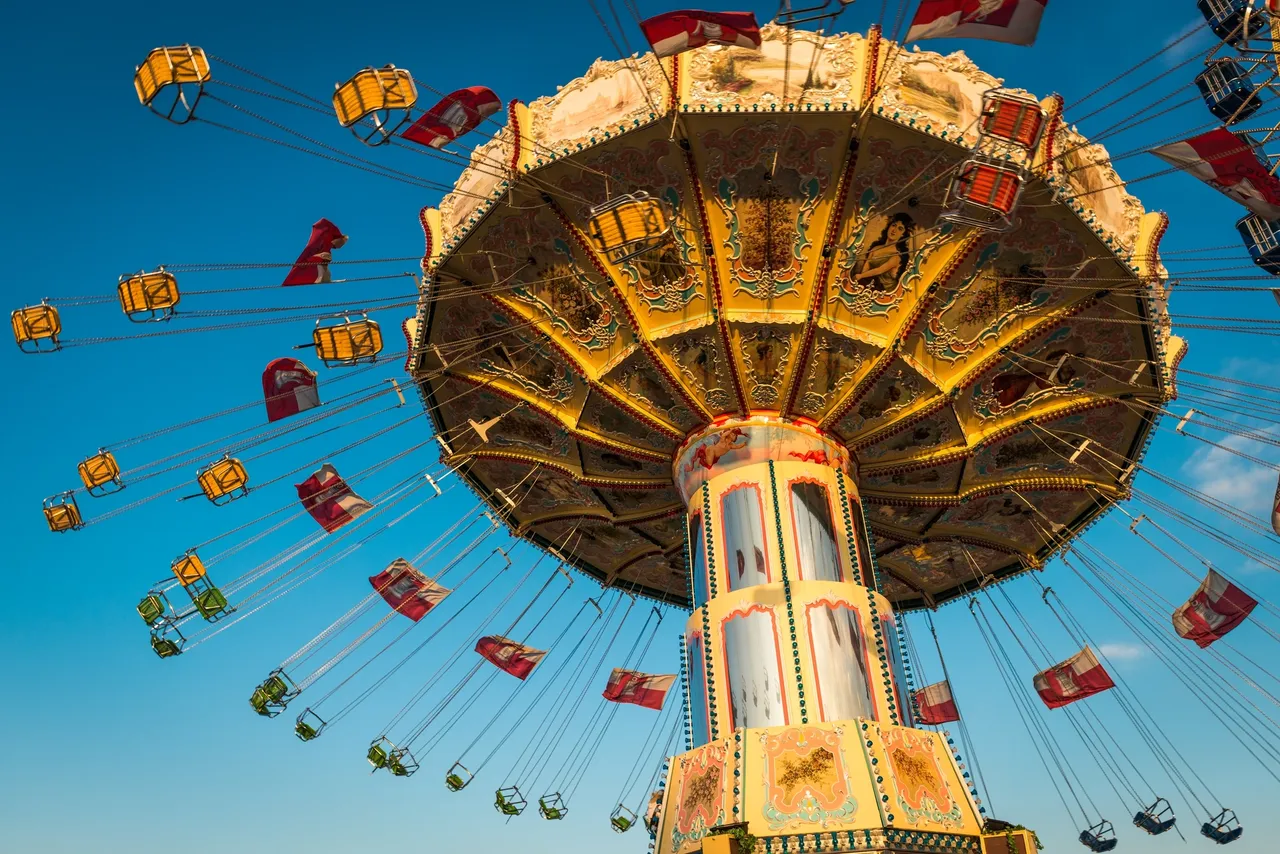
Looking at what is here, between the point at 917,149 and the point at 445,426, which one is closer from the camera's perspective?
the point at 917,149

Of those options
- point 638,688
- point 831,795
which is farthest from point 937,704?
point 831,795

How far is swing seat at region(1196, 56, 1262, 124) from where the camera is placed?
12.2m

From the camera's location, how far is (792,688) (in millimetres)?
11953

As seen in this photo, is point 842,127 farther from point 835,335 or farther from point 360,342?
point 360,342

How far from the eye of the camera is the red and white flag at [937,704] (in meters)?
19.7

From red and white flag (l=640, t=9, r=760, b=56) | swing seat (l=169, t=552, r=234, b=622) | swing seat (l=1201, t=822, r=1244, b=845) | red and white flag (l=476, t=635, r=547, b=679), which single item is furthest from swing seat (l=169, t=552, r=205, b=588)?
swing seat (l=1201, t=822, r=1244, b=845)

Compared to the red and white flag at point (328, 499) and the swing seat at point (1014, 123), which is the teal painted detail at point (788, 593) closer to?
the swing seat at point (1014, 123)

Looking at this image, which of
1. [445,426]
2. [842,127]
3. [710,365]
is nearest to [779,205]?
[842,127]

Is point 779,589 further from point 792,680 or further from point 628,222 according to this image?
point 628,222

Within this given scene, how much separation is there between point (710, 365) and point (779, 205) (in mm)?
2325

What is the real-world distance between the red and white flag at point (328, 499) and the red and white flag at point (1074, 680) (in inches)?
466

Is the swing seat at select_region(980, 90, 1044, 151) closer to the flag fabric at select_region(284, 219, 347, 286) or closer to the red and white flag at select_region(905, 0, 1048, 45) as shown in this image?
the red and white flag at select_region(905, 0, 1048, 45)

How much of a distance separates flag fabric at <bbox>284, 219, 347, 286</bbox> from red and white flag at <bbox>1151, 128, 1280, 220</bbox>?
1022 centimetres

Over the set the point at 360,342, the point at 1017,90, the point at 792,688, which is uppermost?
the point at 1017,90
